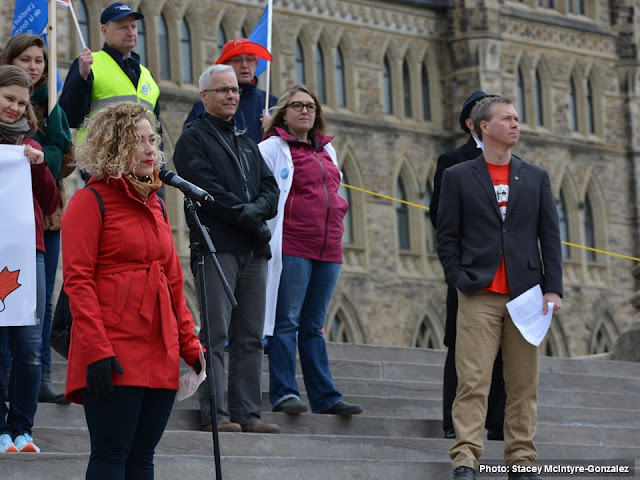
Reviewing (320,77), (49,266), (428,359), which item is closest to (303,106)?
(49,266)

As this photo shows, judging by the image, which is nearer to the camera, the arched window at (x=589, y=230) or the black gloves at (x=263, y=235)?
the black gloves at (x=263, y=235)

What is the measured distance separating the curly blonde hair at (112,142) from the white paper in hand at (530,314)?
2.54 metres

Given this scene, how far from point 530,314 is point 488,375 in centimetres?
39

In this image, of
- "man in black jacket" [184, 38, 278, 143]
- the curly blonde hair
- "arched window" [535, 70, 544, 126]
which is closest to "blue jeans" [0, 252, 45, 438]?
the curly blonde hair

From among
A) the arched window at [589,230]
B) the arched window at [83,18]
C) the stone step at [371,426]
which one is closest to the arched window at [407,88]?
the arched window at [589,230]

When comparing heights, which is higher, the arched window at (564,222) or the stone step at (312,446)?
the arched window at (564,222)

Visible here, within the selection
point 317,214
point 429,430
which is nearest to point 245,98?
point 317,214

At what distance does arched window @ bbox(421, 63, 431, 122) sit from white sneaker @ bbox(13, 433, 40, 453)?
26.2 metres

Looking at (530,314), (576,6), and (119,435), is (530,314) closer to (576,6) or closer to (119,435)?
(119,435)

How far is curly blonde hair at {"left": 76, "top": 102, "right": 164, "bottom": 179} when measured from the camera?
21.0 feet

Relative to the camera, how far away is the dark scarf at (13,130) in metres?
7.71

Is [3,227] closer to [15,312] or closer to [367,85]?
[15,312]

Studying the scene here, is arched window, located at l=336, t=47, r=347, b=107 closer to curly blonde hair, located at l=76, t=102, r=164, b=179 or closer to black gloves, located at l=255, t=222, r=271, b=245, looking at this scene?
black gloves, located at l=255, t=222, r=271, b=245

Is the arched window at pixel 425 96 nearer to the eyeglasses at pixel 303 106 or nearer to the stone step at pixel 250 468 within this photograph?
the eyeglasses at pixel 303 106
